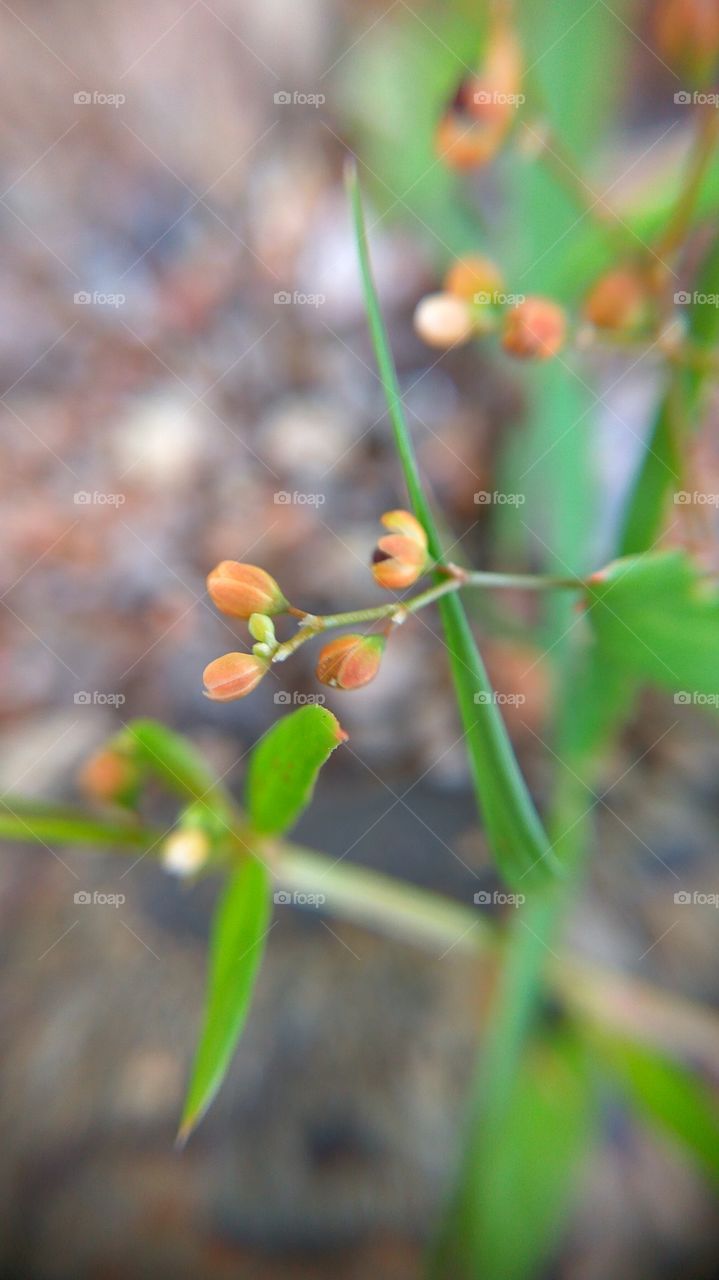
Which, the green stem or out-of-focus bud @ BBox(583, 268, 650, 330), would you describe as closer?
the green stem

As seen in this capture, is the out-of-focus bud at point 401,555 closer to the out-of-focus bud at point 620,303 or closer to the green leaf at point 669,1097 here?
the out-of-focus bud at point 620,303

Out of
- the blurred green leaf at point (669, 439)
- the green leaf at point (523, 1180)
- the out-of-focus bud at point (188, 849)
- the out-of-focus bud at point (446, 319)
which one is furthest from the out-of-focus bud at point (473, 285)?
the green leaf at point (523, 1180)

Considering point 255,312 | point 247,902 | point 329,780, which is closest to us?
point 247,902

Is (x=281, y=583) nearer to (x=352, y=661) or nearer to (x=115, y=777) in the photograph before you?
(x=115, y=777)

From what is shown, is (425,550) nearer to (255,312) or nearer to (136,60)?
(255,312)

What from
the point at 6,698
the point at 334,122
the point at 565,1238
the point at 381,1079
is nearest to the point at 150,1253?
the point at 381,1079

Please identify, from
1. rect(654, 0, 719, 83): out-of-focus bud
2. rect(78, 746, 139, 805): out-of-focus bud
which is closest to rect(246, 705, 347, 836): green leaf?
rect(78, 746, 139, 805): out-of-focus bud

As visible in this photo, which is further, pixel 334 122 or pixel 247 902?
pixel 334 122

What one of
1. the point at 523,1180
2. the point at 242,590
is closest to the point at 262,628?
the point at 242,590

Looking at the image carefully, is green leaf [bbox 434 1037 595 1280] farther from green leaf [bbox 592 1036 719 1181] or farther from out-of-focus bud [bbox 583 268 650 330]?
out-of-focus bud [bbox 583 268 650 330]
